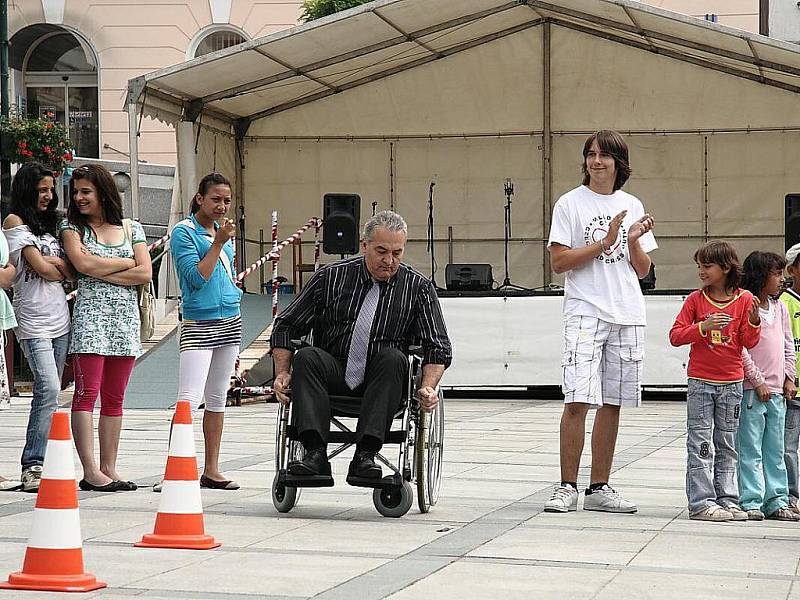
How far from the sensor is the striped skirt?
21.7ft

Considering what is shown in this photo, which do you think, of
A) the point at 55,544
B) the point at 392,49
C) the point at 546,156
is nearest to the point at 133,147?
the point at 392,49

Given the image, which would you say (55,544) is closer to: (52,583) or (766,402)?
(52,583)

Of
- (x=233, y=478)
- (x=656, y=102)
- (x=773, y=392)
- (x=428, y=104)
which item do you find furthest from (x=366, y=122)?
(x=773, y=392)

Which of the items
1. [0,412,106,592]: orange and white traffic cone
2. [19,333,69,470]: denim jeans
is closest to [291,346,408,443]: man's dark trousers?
[19,333,69,470]: denim jeans

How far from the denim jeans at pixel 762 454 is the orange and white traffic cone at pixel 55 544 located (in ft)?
10.2

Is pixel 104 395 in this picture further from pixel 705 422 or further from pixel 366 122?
pixel 366 122

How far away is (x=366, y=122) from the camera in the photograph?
19609 mm

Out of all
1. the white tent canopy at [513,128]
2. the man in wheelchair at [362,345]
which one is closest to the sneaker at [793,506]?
the man in wheelchair at [362,345]

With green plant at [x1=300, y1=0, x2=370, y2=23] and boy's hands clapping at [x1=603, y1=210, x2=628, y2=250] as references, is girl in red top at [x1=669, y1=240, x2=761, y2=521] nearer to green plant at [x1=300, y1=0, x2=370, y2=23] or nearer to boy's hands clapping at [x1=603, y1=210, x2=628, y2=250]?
boy's hands clapping at [x1=603, y1=210, x2=628, y2=250]

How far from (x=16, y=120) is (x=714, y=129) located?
9547mm

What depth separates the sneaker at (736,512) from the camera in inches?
232

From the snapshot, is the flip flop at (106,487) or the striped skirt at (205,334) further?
the striped skirt at (205,334)

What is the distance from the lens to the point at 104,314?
21.6ft

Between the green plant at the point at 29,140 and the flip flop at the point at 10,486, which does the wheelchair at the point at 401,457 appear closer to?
the flip flop at the point at 10,486
